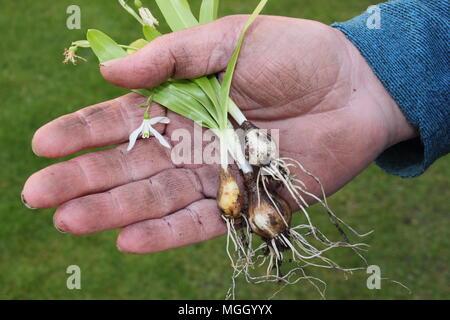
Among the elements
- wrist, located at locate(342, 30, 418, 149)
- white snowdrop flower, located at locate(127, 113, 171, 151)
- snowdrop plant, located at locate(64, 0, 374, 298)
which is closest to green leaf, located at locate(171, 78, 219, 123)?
snowdrop plant, located at locate(64, 0, 374, 298)

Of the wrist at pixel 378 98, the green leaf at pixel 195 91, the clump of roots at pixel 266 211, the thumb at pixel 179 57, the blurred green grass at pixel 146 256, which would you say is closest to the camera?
the thumb at pixel 179 57

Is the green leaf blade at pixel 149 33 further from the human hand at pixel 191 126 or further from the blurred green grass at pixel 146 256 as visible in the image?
the blurred green grass at pixel 146 256

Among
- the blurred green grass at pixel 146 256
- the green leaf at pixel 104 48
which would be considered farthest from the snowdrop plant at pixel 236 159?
the blurred green grass at pixel 146 256

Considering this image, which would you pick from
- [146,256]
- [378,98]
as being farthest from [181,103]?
[146,256]

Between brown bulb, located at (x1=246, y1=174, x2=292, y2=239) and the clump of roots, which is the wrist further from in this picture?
brown bulb, located at (x1=246, y1=174, x2=292, y2=239)
